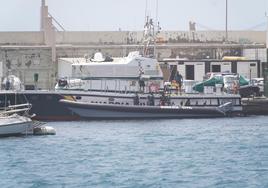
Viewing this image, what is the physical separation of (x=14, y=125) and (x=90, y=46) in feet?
142

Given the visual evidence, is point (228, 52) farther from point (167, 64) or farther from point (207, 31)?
point (167, 64)

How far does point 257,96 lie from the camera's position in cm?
8844

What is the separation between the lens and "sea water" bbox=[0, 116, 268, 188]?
41094mm

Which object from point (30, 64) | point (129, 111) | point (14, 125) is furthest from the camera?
point (30, 64)

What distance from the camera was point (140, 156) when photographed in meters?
49.4

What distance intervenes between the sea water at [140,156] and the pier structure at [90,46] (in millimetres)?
26011

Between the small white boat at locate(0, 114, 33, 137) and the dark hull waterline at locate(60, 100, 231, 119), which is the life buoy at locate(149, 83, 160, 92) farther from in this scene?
the small white boat at locate(0, 114, 33, 137)

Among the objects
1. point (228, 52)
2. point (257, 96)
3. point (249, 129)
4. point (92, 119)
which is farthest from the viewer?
point (228, 52)

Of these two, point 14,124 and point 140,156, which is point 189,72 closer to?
point 14,124

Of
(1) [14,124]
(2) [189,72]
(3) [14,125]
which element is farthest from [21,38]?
(1) [14,124]

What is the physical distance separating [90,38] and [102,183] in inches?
2614

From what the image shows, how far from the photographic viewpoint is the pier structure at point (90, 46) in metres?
95.5

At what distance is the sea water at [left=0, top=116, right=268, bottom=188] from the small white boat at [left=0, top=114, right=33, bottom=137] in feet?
1.66

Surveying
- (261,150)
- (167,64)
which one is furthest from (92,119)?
(261,150)
